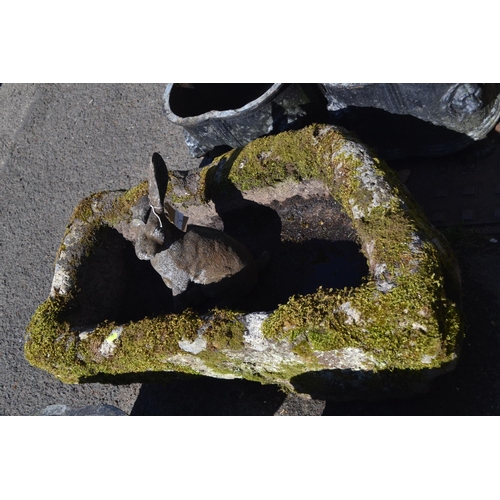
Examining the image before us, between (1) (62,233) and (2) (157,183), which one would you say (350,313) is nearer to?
(2) (157,183)

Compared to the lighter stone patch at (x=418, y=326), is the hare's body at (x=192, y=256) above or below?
above

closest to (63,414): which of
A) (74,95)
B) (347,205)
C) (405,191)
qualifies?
(347,205)

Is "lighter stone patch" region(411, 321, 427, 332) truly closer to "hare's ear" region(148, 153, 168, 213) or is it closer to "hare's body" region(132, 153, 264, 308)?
"hare's body" region(132, 153, 264, 308)

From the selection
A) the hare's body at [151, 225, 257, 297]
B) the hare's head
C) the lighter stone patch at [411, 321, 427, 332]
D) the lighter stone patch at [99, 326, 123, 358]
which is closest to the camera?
the lighter stone patch at [411, 321, 427, 332]

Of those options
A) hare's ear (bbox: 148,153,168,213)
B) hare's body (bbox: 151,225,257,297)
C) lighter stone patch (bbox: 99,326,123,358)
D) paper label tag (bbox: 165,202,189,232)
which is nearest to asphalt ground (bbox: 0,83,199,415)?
lighter stone patch (bbox: 99,326,123,358)

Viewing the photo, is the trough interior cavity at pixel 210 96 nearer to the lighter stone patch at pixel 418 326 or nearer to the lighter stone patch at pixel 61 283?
the lighter stone patch at pixel 61 283

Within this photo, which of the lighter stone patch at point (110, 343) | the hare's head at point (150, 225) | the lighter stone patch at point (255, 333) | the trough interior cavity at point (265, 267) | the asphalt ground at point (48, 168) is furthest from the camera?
the asphalt ground at point (48, 168)

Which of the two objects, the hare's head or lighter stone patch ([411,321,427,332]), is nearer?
lighter stone patch ([411,321,427,332])

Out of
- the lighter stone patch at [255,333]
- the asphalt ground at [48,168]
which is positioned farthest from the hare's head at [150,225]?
the asphalt ground at [48,168]

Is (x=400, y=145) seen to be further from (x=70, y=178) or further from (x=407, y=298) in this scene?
(x=70, y=178)
